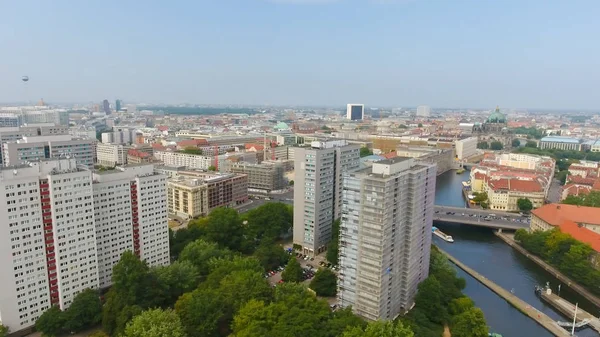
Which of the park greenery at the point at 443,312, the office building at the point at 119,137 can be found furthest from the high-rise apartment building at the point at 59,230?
the office building at the point at 119,137

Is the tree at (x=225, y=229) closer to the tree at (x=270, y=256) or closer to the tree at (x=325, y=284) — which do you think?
the tree at (x=270, y=256)

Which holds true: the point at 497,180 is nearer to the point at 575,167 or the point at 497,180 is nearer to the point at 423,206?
the point at 575,167

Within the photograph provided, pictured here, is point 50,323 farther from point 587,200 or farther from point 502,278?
point 587,200

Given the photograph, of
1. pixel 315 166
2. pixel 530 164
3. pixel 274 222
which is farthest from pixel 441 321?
pixel 530 164

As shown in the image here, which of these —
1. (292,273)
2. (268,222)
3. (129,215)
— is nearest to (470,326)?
(292,273)

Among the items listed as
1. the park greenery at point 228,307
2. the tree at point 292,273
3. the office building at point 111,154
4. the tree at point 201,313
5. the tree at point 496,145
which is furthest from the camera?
the tree at point 496,145

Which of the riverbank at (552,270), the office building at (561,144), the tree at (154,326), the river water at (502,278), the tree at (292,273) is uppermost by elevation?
the office building at (561,144)
